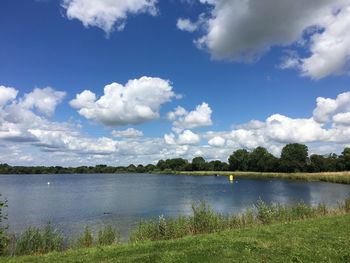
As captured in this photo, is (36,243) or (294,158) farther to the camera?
(294,158)

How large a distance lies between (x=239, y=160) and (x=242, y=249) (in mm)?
153142

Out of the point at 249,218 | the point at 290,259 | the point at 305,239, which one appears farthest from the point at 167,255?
the point at 249,218

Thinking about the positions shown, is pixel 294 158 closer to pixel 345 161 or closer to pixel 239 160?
pixel 345 161

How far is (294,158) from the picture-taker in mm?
125438

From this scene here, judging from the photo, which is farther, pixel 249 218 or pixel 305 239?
pixel 249 218

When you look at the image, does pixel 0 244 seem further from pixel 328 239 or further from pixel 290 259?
pixel 328 239

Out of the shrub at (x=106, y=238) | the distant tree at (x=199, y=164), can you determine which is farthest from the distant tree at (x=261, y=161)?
the shrub at (x=106, y=238)

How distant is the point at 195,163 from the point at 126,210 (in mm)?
156816

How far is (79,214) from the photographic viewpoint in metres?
38.7

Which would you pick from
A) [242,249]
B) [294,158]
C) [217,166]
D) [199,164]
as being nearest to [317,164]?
[294,158]

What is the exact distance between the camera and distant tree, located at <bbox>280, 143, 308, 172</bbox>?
122 meters

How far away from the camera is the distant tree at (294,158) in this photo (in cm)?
12224

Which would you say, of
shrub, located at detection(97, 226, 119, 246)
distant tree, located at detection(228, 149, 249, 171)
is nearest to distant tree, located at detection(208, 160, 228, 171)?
distant tree, located at detection(228, 149, 249, 171)

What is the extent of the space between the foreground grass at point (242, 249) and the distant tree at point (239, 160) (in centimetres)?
14550
